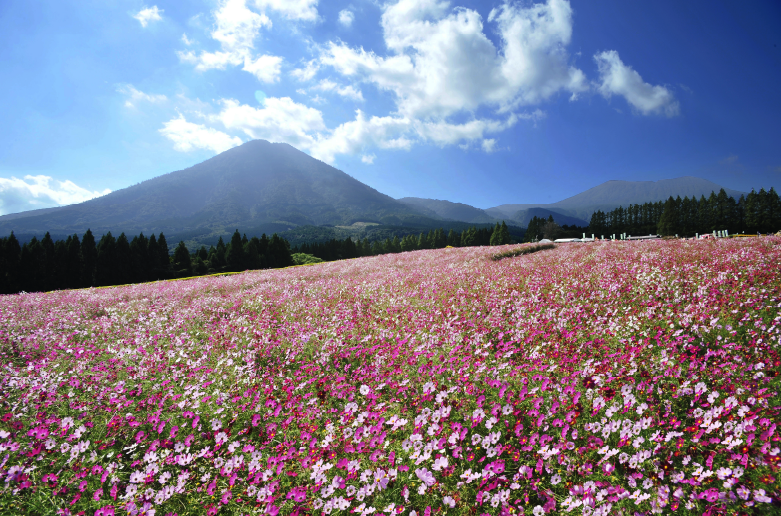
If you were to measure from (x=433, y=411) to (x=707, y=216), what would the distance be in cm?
11691

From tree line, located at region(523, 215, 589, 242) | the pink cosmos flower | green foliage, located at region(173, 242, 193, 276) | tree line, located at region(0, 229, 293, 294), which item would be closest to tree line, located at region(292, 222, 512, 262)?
tree line, located at region(523, 215, 589, 242)

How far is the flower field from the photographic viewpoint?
8.40 ft

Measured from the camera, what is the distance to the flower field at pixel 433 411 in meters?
2.56

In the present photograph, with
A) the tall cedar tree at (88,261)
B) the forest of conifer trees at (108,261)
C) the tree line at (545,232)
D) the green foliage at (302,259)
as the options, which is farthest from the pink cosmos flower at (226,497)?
the tree line at (545,232)

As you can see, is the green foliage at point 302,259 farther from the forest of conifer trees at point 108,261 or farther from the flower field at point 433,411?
the flower field at point 433,411

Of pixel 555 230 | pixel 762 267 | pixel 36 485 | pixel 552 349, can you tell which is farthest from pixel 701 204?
pixel 36 485

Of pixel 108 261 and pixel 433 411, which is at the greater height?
pixel 108 261

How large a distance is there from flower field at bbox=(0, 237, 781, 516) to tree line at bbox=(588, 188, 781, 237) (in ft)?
310

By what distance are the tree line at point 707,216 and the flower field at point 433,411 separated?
9448 cm

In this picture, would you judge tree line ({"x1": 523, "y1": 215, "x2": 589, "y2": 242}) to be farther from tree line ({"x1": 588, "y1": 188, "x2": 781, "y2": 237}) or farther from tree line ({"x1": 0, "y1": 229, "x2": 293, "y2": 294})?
tree line ({"x1": 0, "y1": 229, "x2": 293, "y2": 294})

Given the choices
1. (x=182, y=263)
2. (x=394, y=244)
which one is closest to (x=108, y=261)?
(x=182, y=263)

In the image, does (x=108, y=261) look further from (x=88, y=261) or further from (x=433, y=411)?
(x=433, y=411)

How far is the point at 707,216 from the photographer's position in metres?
80.8

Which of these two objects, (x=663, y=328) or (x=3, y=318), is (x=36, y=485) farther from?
(x=3, y=318)
